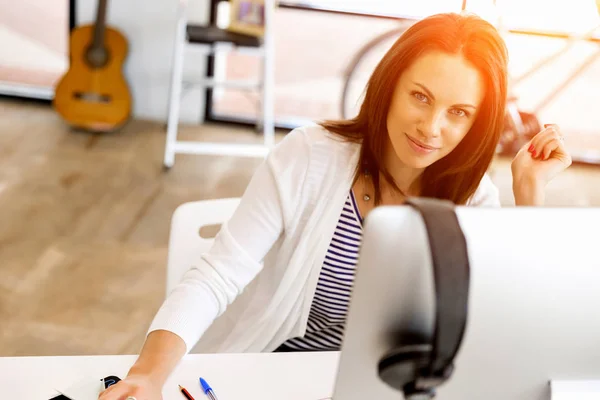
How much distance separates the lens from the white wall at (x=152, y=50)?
3.42 metres

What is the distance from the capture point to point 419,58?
3.52 feet

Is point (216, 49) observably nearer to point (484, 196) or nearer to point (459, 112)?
point (484, 196)

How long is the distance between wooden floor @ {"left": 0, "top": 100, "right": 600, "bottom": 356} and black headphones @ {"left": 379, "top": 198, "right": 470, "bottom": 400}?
1.58m

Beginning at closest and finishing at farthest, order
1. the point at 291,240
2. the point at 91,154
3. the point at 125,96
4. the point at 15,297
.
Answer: the point at 291,240
the point at 15,297
the point at 91,154
the point at 125,96

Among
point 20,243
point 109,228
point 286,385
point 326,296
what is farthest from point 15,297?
point 286,385

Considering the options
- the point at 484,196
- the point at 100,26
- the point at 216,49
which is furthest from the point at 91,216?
the point at 484,196

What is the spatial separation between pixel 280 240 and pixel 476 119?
390 millimetres

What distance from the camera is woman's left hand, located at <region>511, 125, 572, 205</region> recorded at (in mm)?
1197

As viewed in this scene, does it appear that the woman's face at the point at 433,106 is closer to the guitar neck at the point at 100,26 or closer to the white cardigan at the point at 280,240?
the white cardigan at the point at 280,240

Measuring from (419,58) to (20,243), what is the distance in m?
1.88

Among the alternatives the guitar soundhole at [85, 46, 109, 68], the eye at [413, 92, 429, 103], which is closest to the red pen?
the eye at [413, 92, 429, 103]

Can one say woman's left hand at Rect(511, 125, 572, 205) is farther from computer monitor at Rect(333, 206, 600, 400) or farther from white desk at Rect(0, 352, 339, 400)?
computer monitor at Rect(333, 206, 600, 400)

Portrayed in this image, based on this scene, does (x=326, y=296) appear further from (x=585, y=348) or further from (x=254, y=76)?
(x=254, y=76)

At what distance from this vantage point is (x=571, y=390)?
0.69 metres
